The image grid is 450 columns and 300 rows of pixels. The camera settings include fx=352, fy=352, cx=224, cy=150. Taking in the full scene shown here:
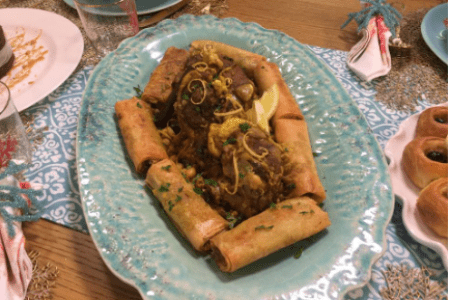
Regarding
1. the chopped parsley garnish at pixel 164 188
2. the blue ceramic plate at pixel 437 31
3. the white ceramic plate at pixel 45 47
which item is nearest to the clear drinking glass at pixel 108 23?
the white ceramic plate at pixel 45 47

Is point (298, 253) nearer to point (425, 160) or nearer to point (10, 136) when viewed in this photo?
point (425, 160)

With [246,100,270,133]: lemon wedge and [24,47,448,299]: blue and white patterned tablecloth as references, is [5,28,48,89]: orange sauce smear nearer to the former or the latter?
[24,47,448,299]: blue and white patterned tablecloth

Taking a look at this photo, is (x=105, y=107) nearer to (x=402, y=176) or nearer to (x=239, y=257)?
(x=239, y=257)

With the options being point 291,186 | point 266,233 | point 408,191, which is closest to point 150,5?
point 291,186

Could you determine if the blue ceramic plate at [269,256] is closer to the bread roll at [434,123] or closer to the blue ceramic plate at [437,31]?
the bread roll at [434,123]

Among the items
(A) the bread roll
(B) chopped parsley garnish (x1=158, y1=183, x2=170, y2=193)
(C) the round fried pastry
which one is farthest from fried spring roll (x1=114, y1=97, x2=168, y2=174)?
(A) the bread roll
